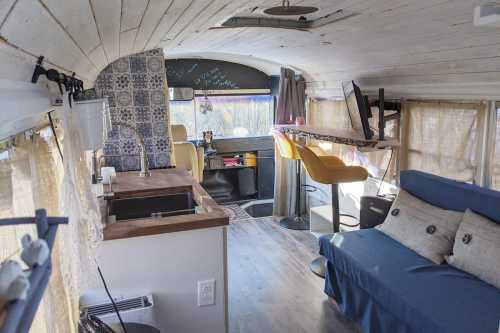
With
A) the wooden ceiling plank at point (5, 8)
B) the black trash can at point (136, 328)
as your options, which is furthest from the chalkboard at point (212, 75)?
the wooden ceiling plank at point (5, 8)

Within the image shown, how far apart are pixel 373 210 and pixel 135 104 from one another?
2191 mm

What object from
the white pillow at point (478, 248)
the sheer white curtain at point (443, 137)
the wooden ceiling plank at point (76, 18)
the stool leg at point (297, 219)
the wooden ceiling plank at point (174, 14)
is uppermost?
the wooden ceiling plank at point (174, 14)

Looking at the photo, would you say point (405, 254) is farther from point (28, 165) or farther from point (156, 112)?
point (28, 165)

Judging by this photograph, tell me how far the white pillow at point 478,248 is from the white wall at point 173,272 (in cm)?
146

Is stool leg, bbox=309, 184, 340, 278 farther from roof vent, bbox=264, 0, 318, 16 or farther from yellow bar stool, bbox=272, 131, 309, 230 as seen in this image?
roof vent, bbox=264, 0, 318, 16

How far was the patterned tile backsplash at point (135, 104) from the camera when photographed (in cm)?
315

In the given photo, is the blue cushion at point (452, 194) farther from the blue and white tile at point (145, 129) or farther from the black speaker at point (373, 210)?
the blue and white tile at point (145, 129)

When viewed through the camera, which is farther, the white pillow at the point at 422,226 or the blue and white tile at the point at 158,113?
the blue and white tile at the point at 158,113

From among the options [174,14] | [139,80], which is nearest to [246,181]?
[139,80]

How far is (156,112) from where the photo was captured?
328 cm

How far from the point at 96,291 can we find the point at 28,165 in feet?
3.46

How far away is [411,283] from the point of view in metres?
2.39

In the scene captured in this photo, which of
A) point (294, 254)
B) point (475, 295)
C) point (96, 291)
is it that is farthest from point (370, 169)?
point (96, 291)

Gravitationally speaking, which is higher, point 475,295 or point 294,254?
point 475,295
